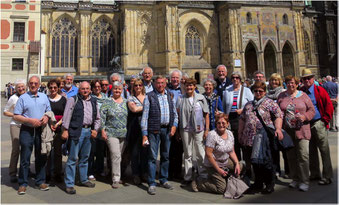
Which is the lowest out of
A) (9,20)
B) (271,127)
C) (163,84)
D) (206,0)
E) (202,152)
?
(202,152)

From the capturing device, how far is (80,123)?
4371 mm

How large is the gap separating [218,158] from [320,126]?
6.48ft

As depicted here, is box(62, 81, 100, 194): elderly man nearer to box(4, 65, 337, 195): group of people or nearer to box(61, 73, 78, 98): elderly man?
box(4, 65, 337, 195): group of people

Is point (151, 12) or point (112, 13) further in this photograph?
point (112, 13)

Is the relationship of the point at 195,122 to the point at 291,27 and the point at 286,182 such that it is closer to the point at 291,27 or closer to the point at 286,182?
the point at 286,182

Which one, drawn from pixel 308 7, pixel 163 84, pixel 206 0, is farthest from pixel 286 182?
pixel 308 7

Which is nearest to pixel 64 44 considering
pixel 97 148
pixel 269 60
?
pixel 269 60

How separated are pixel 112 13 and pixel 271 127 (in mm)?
29896

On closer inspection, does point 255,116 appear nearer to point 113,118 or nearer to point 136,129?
point 136,129

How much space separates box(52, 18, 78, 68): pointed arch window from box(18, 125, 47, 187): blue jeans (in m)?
27.3

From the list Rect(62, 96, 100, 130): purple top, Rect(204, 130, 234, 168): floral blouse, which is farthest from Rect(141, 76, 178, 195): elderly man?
Rect(62, 96, 100, 130): purple top

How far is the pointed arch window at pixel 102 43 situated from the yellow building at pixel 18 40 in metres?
7.91

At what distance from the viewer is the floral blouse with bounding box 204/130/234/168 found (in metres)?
4.11

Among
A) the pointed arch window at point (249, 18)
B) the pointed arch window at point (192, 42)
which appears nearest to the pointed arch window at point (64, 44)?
the pointed arch window at point (192, 42)
